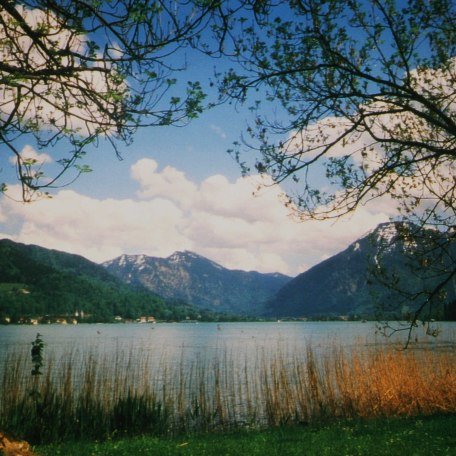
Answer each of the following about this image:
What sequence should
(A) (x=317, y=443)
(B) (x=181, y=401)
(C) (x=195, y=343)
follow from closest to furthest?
(A) (x=317, y=443), (B) (x=181, y=401), (C) (x=195, y=343)

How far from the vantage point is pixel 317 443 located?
28.9 feet

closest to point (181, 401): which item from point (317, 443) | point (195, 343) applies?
point (317, 443)

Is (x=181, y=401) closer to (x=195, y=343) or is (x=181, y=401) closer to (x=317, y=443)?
(x=317, y=443)

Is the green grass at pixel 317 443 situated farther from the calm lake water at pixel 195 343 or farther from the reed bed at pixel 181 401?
the calm lake water at pixel 195 343

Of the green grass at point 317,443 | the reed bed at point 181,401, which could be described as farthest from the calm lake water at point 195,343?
the green grass at point 317,443

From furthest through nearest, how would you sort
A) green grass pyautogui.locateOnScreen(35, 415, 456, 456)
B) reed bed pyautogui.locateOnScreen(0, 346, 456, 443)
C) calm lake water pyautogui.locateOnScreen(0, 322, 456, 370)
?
1. calm lake water pyautogui.locateOnScreen(0, 322, 456, 370)
2. reed bed pyautogui.locateOnScreen(0, 346, 456, 443)
3. green grass pyautogui.locateOnScreen(35, 415, 456, 456)

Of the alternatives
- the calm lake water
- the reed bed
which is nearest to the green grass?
the reed bed

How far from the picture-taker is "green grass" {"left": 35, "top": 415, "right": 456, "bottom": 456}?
7.84 meters

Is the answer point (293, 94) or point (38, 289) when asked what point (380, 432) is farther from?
point (38, 289)

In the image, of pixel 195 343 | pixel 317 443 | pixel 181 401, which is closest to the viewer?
pixel 317 443

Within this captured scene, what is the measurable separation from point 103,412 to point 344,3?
1056 centimetres

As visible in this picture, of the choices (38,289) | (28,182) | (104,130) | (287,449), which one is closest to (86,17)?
(104,130)

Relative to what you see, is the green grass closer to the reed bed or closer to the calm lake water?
the reed bed

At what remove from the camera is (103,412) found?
11.1m
